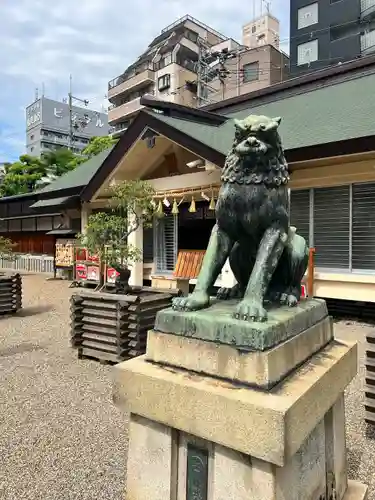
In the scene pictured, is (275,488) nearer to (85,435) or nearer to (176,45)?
(85,435)

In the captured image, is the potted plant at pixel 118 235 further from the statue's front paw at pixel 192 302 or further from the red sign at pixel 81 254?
the red sign at pixel 81 254

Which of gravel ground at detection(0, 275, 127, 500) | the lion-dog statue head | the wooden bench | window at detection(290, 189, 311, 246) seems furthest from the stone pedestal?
the wooden bench

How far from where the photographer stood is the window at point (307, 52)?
98.2ft

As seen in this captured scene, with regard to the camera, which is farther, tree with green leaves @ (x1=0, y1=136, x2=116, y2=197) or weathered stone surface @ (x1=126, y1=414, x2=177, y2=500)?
tree with green leaves @ (x1=0, y1=136, x2=116, y2=197)

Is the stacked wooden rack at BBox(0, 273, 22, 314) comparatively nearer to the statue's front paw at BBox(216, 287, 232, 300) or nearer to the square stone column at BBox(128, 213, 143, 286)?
the square stone column at BBox(128, 213, 143, 286)

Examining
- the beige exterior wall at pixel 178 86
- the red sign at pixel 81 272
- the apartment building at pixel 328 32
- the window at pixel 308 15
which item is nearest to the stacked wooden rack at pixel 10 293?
the red sign at pixel 81 272

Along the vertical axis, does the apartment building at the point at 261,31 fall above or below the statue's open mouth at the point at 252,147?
above

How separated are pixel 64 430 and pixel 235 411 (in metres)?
2.48

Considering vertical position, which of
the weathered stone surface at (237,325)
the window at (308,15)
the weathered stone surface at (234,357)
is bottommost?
the weathered stone surface at (234,357)

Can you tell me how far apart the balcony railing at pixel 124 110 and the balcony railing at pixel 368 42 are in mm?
20105

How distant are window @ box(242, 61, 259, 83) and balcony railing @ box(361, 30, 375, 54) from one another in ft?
26.2

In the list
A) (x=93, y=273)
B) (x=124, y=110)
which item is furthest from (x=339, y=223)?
(x=124, y=110)

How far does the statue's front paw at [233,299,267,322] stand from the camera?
1897 millimetres

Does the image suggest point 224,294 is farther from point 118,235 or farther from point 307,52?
point 307,52
